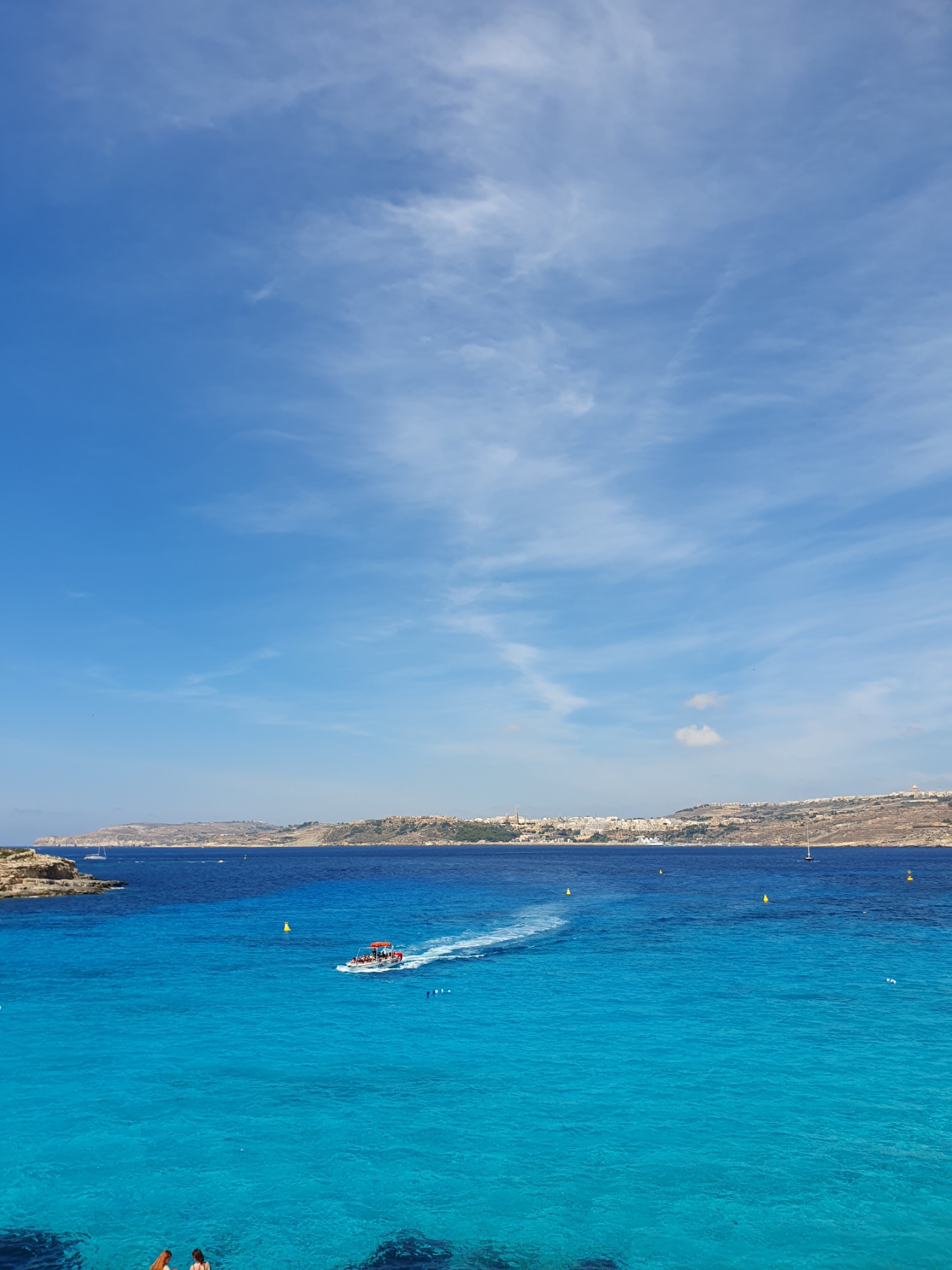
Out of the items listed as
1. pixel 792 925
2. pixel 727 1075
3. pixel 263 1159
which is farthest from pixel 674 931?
pixel 263 1159

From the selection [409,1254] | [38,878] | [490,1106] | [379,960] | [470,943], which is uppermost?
[38,878]

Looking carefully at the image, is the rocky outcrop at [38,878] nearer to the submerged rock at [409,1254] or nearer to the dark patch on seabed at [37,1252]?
the dark patch on seabed at [37,1252]

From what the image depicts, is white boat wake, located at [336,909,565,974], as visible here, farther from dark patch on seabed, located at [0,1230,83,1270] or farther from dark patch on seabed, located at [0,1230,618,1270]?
dark patch on seabed, located at [0,1230,618,1270]

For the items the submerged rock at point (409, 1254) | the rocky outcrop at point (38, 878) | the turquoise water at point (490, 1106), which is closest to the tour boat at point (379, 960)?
the turquoise water at point (490, 1106)

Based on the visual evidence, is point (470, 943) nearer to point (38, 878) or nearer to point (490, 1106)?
point (490, 1106)

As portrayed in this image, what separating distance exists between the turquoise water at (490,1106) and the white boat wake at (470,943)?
115 centimetres

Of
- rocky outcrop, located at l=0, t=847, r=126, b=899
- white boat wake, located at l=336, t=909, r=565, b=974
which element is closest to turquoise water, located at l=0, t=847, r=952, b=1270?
white boat wake, located at l=336, t=909, r=565, b=974

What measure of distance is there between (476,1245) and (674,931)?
257ft

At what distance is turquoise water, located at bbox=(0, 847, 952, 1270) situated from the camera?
2900 cm

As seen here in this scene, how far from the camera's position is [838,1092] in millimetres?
40906

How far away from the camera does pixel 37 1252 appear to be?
2741 centimetres

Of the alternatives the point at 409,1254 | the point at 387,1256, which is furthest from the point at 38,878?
the point at 409,1254

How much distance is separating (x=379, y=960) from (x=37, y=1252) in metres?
50.3

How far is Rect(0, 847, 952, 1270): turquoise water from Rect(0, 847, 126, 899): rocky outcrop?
7720 cm
